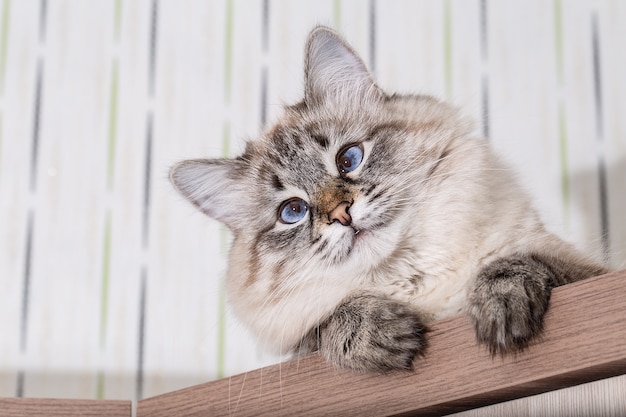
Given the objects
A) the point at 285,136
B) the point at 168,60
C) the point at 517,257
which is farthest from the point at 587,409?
the point at 168,60

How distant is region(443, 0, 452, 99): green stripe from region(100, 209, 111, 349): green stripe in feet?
3.30

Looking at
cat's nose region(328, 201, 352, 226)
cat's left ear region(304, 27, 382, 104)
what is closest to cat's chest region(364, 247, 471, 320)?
cat's nose region(328, 201, 352, 226)

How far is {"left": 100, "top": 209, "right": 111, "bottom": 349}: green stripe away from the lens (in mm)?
2117

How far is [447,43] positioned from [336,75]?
0.89m

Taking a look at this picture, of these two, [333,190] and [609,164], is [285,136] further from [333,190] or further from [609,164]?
[609,164]

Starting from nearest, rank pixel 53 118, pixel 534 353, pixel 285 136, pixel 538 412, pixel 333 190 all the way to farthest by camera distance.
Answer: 1. pixel 534 353
2. pixel 538 412
3. pixel 333 190
4. pixel 285 136
5. pixel 53 118

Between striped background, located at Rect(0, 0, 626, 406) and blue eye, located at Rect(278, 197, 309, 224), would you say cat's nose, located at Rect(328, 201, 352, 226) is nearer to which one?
blue eye, located at Rect(278, 197, 309, 224)

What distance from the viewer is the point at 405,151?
1.38m

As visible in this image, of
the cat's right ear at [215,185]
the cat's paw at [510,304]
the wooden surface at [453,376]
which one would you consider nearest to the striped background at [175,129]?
the cat's right ear at [215,185]

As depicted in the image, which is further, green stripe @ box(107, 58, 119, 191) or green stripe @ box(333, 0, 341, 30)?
green stripe @ box(333, 0, 341, 30)

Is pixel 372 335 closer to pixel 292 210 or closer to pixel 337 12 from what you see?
pixel 292 210

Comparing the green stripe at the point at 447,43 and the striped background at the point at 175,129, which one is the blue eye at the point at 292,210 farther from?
the green stripe at the point at 447,43

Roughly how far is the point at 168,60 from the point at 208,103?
6.4 inches

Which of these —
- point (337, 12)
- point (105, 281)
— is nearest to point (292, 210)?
point (105, 281)
